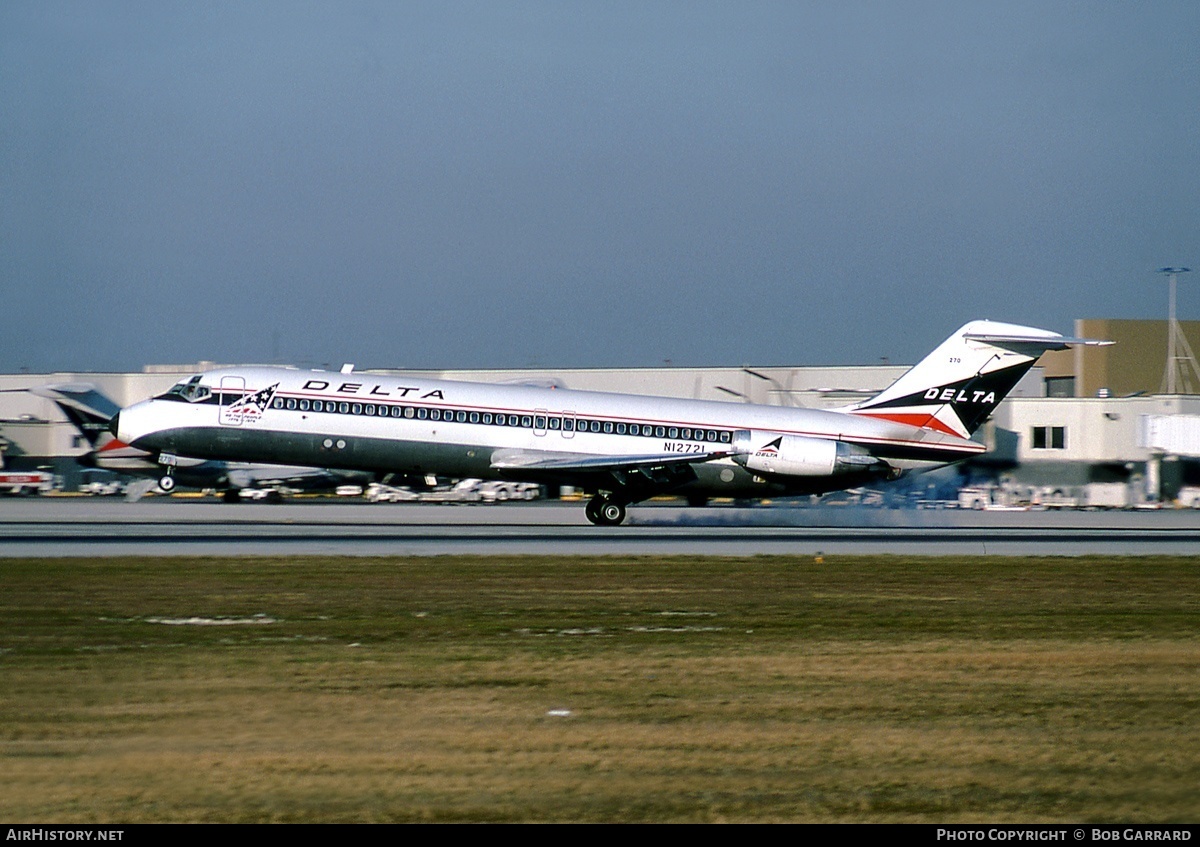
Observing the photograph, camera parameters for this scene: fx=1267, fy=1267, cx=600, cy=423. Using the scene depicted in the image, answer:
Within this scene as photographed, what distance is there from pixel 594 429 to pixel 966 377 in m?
10.7

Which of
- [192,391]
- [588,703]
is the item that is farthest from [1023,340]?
[588,703]

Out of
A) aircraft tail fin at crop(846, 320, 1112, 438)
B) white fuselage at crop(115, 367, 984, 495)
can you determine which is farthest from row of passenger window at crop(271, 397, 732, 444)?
aircraft tail fin at crop(846, 320, 1112, 438)

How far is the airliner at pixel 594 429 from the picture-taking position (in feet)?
113

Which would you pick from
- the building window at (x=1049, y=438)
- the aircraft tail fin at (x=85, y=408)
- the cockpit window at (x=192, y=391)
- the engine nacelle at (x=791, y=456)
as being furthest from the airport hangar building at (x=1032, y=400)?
the cockpit window at (x=192, y=391)

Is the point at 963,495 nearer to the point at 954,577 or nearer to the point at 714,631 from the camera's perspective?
the point at 954,577

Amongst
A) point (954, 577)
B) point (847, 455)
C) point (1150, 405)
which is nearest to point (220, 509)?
point (847, 455)

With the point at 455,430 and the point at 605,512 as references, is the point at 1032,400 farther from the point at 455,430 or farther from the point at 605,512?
the point at 455,430

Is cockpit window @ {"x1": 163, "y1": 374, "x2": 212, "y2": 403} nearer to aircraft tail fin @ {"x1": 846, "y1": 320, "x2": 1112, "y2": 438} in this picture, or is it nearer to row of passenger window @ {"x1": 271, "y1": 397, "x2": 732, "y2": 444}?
row of passenger window @ {"x1": 271, "y1": 397, "x2": 732, "y2": 444}

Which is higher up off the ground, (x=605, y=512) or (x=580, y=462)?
(x=580, y=462)

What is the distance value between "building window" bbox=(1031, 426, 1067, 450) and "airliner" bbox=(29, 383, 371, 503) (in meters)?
30.2

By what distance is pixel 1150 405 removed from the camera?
57344 mm

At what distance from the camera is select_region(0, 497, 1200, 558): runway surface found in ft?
88.6

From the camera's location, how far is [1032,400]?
2296 inches

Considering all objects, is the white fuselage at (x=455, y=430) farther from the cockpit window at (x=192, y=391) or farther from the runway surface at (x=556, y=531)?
the runway surface at (x=556, y=531)
